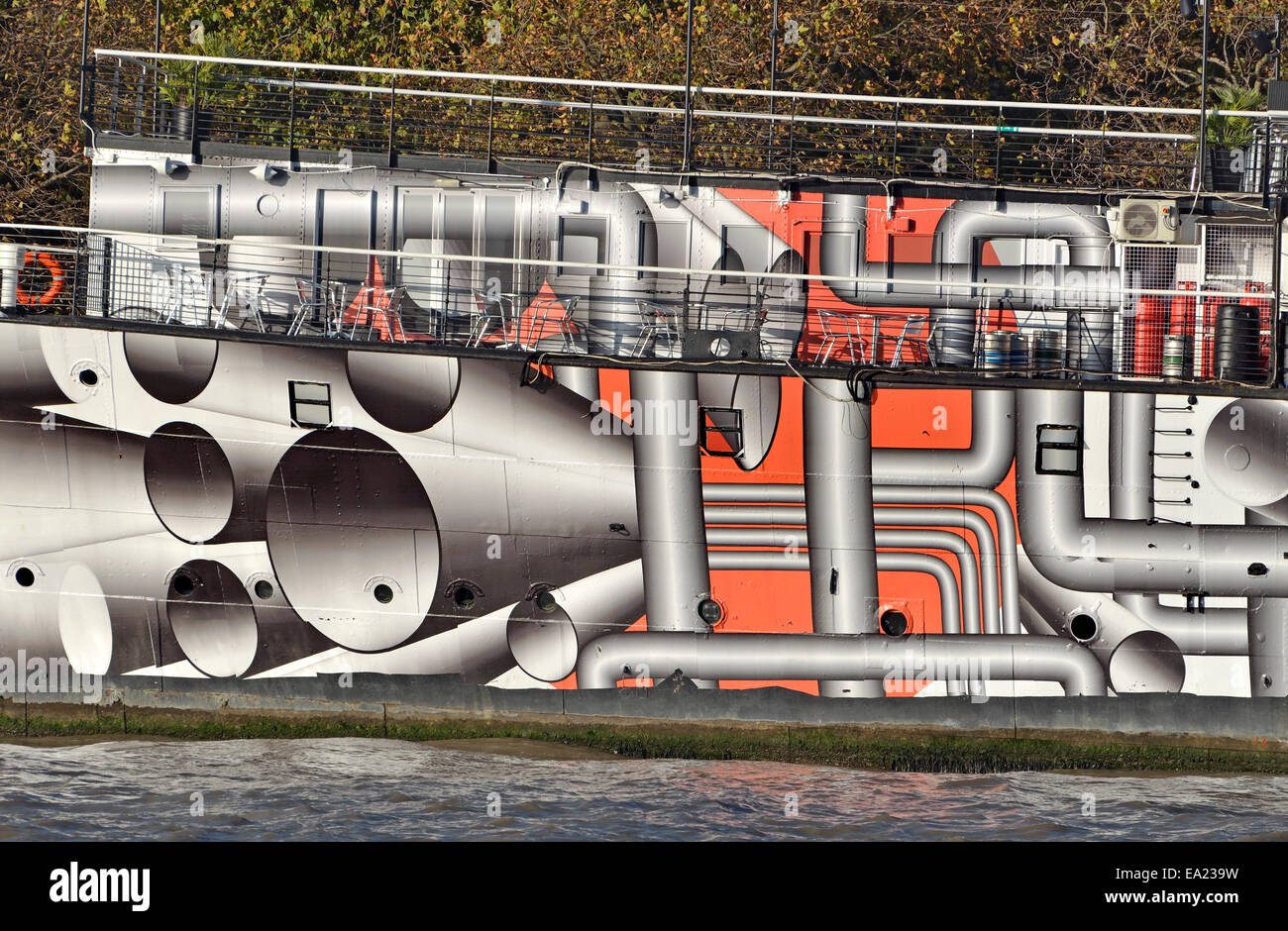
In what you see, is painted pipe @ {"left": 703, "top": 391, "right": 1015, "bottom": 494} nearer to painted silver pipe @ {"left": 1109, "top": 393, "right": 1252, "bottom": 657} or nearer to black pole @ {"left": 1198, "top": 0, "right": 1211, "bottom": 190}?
painted silver pipe @ {"left": 1109, "top": 393, "right": 1252, "bottom": 657}

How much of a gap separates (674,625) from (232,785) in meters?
4.68

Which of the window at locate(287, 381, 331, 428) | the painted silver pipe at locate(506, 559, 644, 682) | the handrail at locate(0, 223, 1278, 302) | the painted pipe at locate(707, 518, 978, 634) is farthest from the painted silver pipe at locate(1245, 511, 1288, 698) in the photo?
the window at locate(287, 381, 331, 428)

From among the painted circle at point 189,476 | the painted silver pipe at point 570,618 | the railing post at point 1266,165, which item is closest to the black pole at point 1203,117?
the railing post at point 1266,165

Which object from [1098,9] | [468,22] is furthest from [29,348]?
[1098,9]

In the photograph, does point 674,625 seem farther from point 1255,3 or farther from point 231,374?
point 1255,3

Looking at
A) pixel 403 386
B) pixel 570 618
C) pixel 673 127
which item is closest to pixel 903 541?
pixel 570 618

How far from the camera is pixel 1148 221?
58.8 feet

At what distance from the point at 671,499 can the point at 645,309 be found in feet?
8.58

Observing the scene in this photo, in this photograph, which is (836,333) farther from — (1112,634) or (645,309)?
(1112,634)

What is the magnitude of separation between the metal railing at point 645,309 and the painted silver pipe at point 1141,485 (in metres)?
0.71

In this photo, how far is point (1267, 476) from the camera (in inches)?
650

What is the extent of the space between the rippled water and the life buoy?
5.07 meters

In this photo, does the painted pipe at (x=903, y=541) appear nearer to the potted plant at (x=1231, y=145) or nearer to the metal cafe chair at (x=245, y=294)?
the metal cafe chair at (x=245, y=294)
